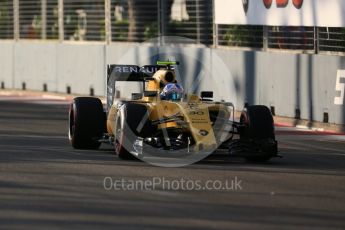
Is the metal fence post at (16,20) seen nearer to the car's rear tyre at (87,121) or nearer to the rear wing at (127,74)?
the rear wing at (127,74)

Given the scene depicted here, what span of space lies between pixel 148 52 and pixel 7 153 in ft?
49.7

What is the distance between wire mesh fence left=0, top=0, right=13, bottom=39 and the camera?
41.7 meters

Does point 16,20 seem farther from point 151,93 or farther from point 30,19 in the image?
point 151,93

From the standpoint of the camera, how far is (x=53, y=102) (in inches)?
1358

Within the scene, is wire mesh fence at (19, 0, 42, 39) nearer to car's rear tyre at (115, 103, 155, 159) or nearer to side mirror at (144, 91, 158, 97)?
side mirror at (144, 91, 158, 97)

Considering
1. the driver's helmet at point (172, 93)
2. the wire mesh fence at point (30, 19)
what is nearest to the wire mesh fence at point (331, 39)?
the driver's helmet at point (172, 93)

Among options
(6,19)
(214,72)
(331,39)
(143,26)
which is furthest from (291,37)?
(6,19)

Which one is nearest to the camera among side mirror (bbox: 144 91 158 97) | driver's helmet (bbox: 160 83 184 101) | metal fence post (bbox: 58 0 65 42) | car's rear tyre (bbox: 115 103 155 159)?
car's rear tyre (bbox: 115 103 155 159)

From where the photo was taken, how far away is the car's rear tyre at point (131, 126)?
690 inches

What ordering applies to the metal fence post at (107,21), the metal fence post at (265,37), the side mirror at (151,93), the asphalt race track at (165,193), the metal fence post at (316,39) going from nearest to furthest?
the asphalt race track at (165,193)
the side mirror at (151,93)
the metal fence post at (316,39)
the metal fence post at (265,37)
the metal fence post at (107,21)

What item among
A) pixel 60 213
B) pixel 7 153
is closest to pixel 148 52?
pixel 7 153

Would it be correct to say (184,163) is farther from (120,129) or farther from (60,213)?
(60,213)

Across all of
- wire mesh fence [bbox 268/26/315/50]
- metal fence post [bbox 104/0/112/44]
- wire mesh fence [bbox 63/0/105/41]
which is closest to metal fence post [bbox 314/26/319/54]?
wire mesh fence [bbox 268/26/315/50]

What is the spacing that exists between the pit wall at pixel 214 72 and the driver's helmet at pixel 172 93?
6.92m
